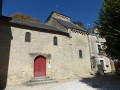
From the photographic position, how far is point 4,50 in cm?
814

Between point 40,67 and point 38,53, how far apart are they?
1.59m

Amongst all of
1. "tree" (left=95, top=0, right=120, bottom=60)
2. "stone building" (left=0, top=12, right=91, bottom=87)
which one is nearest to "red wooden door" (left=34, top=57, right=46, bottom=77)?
"stone building" (left=0, top=12, right=91, bottom=87)

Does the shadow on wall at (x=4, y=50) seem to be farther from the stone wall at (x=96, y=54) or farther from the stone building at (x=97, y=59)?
the stone wall at (x=96, y=54)

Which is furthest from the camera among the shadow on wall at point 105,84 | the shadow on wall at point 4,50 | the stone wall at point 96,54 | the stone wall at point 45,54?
the stone wall at point 96,54

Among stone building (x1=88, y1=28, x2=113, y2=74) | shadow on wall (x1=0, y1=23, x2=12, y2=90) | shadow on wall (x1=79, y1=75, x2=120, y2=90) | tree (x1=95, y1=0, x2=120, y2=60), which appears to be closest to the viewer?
tree (x1=95, y1=0, x2=120, y2=60)

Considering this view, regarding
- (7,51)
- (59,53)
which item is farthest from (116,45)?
(7,51)

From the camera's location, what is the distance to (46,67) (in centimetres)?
989

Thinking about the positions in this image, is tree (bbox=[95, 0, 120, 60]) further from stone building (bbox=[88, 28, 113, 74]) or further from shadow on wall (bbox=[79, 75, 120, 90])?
stone building (bbox=[88, 28, 113, 74])

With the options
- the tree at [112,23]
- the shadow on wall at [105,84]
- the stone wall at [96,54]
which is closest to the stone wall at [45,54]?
the stone wall at [96,54]

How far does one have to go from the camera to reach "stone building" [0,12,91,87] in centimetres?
824

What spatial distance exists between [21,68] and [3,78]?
163 centimetres

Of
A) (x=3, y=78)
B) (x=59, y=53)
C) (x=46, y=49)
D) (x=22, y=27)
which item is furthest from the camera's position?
(x=59, y=53)

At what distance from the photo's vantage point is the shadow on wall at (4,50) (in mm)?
7703

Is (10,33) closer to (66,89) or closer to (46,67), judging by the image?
(46,67)
